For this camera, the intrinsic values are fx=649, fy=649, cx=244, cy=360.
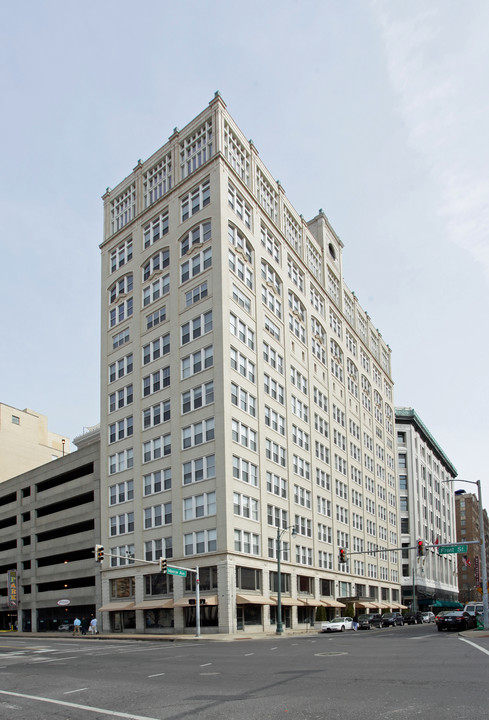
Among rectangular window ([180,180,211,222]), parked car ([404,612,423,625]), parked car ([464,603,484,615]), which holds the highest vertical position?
rectangular window ([180,180,211,222])

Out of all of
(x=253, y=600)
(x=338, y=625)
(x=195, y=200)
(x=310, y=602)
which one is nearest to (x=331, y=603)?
(x=310, y=602)

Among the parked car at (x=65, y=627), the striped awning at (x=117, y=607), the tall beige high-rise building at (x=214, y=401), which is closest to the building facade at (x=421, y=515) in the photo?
the tall beige high-rise building at (x=214, y=401)

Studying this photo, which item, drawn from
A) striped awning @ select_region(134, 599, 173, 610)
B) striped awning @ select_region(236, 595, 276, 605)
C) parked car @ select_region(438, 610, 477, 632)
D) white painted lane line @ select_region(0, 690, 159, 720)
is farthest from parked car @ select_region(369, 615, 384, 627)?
white painted lane line @ select_region(0, 690, 159, 720)

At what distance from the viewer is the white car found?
54.6 metres

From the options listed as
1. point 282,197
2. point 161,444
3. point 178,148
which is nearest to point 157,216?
point 178,148

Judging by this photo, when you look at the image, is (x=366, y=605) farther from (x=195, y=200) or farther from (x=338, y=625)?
(x=195, y=200)

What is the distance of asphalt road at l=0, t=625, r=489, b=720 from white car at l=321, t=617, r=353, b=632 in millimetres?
32157

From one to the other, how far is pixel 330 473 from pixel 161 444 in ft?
91.5

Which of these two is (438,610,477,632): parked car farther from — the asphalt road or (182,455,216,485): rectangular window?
the asphalt road

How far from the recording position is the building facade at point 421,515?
117500 millimetres

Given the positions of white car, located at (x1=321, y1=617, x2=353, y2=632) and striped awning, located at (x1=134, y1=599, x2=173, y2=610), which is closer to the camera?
striped awning, located at (x1=134, y1=599, x2=173, y2=610)

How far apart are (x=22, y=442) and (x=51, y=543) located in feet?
105

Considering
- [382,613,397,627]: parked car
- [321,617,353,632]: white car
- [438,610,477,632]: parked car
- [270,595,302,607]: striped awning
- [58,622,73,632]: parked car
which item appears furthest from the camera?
[58,622,73,632]: parked car

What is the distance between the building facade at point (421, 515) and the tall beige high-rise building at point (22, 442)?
63740mm
